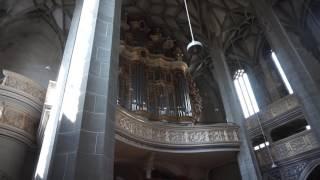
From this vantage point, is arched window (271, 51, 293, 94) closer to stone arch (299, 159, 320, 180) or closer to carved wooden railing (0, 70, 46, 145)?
stone arch (299, 159, 320, 180)

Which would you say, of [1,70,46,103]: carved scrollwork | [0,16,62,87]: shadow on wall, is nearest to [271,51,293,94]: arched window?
[1,70,46,103]: carved scrollwork

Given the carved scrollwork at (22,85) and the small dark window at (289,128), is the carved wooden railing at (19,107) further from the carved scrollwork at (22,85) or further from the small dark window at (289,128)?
the small dark window at (289,128)

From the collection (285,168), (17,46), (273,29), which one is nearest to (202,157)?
(285,168)

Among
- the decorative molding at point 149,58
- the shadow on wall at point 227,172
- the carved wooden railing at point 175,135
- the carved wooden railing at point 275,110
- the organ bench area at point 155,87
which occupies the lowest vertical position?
the shadow on wall at point 227,172

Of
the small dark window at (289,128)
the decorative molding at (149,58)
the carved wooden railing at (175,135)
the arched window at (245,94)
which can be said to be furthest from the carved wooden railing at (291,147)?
the decorative molding at (149,58)

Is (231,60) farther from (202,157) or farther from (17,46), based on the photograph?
(17,46)

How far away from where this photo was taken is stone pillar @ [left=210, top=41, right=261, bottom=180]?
10703 millimetres

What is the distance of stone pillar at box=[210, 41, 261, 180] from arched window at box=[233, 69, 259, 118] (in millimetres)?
1964

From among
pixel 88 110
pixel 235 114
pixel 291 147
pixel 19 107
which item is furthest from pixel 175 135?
pixel 88 110

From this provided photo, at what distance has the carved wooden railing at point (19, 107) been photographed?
29.3 feet

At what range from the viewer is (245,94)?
52.5 feet

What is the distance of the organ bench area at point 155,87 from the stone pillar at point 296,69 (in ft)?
14.9

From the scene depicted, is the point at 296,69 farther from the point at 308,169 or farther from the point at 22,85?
the point at 22,85

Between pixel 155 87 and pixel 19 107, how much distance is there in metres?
6.10
